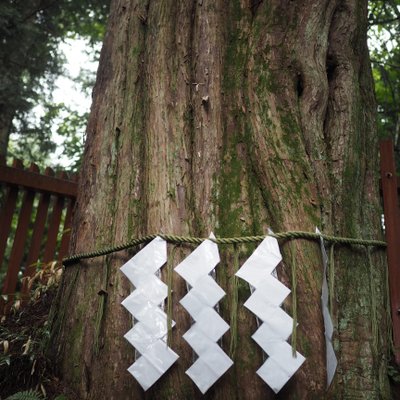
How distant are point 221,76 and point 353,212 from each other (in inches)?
36.1

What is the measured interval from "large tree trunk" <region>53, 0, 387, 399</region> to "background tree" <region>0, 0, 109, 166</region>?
448cm

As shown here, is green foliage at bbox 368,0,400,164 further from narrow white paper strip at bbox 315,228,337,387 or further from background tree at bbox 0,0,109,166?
background tree at bbox 0,0,109,166

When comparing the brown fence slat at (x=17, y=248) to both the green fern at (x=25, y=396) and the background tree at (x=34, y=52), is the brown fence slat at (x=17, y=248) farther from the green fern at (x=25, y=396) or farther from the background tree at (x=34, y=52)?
the background tree at (x=34, y=52)

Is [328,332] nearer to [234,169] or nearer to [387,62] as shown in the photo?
[234,169]

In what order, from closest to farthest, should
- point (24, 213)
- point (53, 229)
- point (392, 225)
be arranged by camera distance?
1. point (392, 225)
2. point (24, 213)
3. point (53, 229)

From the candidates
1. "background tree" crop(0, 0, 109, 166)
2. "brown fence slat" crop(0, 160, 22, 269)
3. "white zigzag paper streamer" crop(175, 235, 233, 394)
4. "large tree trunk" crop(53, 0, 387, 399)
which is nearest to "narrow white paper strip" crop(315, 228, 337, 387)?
"large tree trunk" crop(53, 0, 387, 399)

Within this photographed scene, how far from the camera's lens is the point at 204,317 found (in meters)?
1.44

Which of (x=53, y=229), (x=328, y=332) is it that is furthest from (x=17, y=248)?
(x=328, y=332)

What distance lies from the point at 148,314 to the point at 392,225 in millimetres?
1769

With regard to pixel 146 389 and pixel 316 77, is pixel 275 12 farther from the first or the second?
pixel 146 389

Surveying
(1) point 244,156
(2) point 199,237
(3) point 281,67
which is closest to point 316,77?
(3) point 281,67

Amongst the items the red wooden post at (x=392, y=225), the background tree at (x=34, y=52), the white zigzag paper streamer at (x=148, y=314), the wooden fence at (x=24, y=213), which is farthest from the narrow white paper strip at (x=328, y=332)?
the background tree at (x=34, y=52)

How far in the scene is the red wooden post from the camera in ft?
7.58

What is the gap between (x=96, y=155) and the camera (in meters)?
2.10
